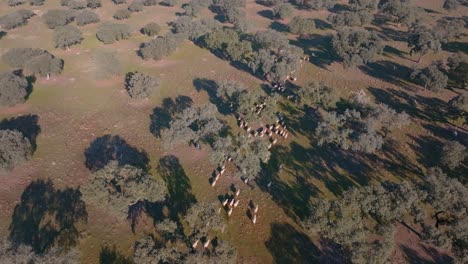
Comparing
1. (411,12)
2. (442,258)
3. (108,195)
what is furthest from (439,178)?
(411,12)

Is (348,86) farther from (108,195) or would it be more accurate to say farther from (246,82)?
(108,195)

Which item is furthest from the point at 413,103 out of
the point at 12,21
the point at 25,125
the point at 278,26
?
the point at 12,21

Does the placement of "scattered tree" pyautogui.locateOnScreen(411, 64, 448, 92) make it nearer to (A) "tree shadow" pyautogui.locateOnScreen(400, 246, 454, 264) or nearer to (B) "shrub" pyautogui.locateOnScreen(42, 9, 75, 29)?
(A) "tree shadow" pyautogui.locateOnScreen(400, 246, 454, 264)

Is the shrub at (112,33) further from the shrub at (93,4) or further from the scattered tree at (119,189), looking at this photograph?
the scattered tree at (119,189)

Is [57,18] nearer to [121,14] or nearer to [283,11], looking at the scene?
[121,14]

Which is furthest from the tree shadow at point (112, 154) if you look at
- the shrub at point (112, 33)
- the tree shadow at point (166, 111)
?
the shrub at point (112, 33)
